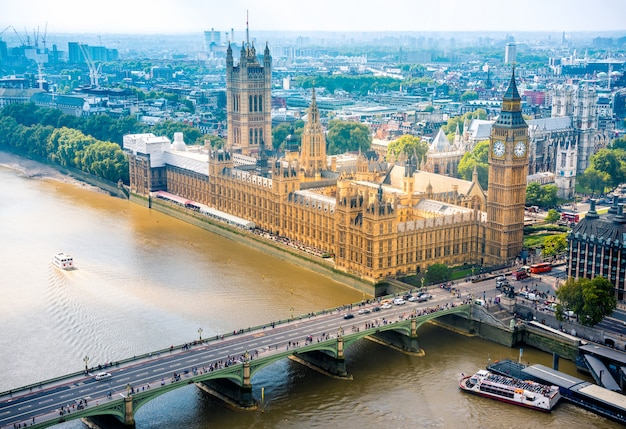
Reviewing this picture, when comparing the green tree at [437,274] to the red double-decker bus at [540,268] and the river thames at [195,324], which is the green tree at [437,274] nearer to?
the river thames at [195,324]

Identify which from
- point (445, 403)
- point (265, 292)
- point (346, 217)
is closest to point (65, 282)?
point (265, 292)

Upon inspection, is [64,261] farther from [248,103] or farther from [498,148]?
[248,103]

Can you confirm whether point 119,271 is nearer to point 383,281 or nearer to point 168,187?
point 383,281

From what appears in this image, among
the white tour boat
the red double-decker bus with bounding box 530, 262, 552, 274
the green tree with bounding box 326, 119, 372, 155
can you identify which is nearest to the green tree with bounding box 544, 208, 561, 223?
the red double-decker bus with bounding box 530, 262, 552, 274

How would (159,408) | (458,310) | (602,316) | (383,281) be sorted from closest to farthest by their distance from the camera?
(159,408) → (602,316) → (458,310) → (383,281)

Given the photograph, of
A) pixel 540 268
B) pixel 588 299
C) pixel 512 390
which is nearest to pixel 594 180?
pixel 540 268

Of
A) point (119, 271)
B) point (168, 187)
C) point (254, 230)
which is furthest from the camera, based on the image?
point (168, 187)

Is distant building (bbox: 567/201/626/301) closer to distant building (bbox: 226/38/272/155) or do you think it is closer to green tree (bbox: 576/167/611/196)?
green tree (bbox: 576/167/611/196)


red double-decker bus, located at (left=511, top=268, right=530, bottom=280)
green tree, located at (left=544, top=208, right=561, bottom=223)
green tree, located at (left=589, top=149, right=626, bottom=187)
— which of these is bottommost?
red double-decker bus, located at (left=511, top=268, right=530, bottom=280)
